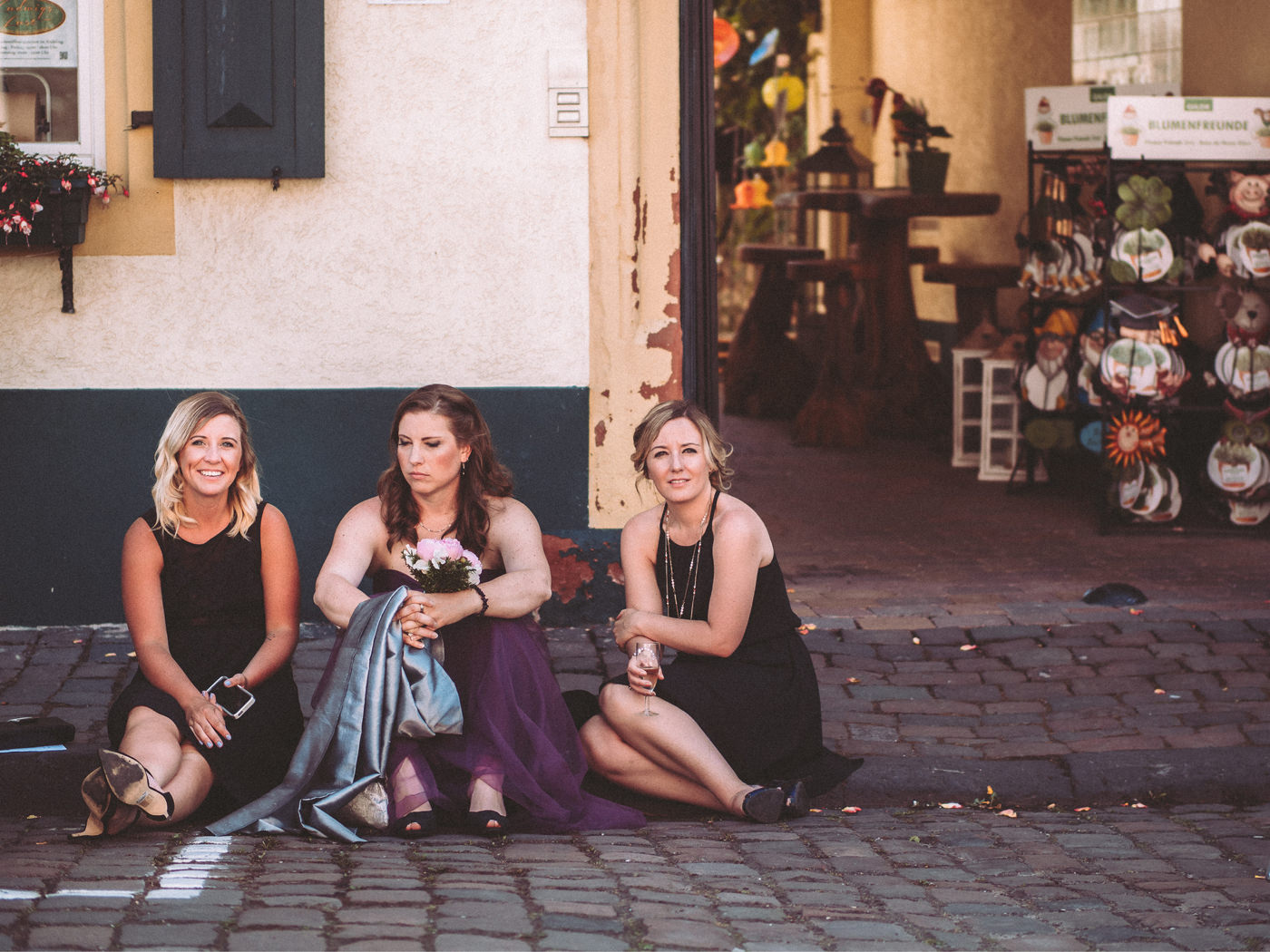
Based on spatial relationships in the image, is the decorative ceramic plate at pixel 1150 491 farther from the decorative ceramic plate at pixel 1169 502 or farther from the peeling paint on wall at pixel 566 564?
the peeling paint on wall at pixel 566 564

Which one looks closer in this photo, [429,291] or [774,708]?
[774,708]

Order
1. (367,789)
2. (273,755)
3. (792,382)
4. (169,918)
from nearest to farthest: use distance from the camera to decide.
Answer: (169,918)
(367,789)
(273,755)
(792,382)

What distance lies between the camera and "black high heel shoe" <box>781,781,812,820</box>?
432 centimetres

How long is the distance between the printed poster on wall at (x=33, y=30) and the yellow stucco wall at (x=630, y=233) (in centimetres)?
192

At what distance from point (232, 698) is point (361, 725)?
0.46 meters

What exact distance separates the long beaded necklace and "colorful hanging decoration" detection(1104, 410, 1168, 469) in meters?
4.06

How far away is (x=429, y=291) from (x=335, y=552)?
73.9 inches

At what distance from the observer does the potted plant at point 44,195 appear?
5688 millimetres

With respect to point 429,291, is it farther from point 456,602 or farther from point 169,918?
point 169,918

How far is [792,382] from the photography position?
12.9m

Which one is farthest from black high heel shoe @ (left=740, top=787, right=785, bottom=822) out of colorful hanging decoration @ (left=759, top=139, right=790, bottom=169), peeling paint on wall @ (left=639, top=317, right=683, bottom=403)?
colorful hanging decoration @ (left=759, top=139, right=790, bottom=169)

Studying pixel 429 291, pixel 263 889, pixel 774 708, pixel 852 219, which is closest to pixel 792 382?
pixel 852 219

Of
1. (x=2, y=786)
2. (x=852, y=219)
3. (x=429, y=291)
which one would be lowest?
(x=2, y=786)

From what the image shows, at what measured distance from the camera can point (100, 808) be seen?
384 centimetres
